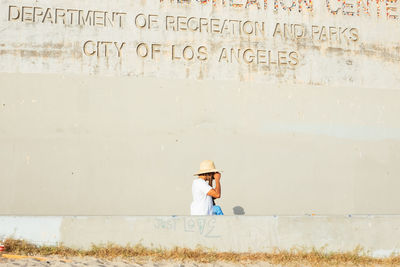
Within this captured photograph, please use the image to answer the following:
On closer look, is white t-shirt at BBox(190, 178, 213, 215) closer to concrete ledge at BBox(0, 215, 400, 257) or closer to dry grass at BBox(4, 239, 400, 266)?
concrete ledge at BBox(0, 215, 400, 257)

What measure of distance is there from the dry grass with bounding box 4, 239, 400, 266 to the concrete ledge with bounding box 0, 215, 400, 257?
0.27 ft

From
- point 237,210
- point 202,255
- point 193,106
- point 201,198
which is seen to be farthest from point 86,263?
point 193,106

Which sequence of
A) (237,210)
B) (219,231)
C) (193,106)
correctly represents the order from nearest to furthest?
(219,231) → (237,210) → (193,106)

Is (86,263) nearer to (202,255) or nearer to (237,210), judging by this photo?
(202,255)

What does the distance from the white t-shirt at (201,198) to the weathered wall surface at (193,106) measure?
2384 millimetres

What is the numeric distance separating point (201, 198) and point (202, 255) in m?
0.73

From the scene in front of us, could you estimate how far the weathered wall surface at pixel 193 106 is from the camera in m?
8.38

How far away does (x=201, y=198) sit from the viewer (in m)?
6.20

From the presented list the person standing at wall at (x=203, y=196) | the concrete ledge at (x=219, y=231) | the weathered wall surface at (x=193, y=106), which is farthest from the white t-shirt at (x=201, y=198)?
the weathered wall surface at (x=193, y=106)

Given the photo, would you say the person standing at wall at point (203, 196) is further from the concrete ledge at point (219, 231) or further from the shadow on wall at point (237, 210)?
the shadow on wall at point (237, 210)

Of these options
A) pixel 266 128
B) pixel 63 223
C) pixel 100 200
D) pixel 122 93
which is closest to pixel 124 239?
pixel 63 223

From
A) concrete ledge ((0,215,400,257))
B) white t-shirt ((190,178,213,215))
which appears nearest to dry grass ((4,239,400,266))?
concrete ledge ((0,215,400,257))

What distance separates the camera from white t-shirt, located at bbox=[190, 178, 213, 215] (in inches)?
241

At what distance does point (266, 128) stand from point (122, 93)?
281 centimetres
